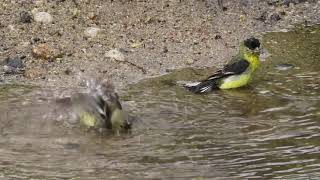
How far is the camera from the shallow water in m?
5.11

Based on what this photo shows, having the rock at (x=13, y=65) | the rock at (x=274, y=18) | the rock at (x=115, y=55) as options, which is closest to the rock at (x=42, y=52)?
the rock at (x=13, y=65)

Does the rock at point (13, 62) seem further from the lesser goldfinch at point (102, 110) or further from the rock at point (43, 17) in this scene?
the lesser goldfinch at point (102, 110)

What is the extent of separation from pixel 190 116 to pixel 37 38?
228 cm

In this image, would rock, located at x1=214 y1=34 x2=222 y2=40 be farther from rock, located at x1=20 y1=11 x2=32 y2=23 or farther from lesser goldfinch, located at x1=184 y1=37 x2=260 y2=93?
rock, located at x1=20 y1=11 x2=32 y2=23

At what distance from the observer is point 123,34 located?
827 cm

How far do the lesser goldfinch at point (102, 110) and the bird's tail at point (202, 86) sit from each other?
107 cm

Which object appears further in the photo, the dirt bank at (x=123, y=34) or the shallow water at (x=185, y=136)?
the dirt bank at (x=123, y=34)

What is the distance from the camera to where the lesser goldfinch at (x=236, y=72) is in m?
7.06

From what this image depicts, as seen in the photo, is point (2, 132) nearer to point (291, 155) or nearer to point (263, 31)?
point (291, 155)

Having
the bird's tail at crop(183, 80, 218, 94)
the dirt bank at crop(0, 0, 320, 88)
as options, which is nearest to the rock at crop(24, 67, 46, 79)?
the dirt bank at crop(0, 0, 320, 88)

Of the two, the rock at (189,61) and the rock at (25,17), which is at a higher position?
the rock at (25,17)

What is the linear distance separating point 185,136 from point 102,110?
0.66 meters

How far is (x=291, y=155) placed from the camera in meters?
5.33

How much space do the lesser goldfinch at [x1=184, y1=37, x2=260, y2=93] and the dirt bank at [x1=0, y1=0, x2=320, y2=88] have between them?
40 centimetres
